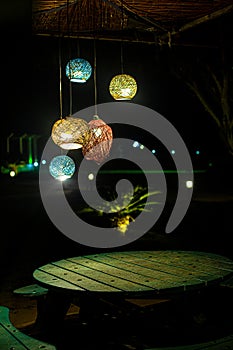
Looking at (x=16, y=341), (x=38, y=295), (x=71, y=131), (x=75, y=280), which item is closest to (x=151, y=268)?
(x=75, y=280)

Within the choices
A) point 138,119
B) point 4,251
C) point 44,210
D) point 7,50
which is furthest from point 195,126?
point 4,251

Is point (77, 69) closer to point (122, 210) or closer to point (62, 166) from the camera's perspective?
point (62, 166)

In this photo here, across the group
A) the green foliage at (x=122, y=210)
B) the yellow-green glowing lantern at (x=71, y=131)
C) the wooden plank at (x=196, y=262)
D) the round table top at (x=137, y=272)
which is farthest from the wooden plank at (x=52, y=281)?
the green foliage at (x=122, y=210)

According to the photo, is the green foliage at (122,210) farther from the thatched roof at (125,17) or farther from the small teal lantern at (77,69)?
the small teal lantern at (77,69)

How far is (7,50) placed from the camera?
32.7 ft

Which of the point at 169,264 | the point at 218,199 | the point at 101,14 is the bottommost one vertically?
the point at 218,199

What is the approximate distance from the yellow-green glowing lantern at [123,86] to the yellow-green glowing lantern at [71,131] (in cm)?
60

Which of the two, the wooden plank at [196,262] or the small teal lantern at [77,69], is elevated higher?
the small teal lantern at [77,69]

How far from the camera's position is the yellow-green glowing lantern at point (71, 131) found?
14.3ft

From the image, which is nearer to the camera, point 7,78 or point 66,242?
point 66,242

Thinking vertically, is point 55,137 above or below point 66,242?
above

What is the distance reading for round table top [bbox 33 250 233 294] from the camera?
3486mm

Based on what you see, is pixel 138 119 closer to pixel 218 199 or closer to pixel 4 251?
pixel 218 199

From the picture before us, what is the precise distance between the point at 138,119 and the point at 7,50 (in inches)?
724
